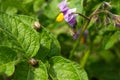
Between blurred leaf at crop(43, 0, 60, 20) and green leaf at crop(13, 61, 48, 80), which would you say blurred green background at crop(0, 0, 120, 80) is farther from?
green leaf at crop(13, 61, 48, 80)

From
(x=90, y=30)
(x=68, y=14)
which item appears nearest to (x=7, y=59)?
(x=68, y=14)

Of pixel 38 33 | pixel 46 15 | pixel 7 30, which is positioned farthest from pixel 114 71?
pixel 7 30

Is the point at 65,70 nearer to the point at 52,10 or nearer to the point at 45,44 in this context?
the point at 45,44

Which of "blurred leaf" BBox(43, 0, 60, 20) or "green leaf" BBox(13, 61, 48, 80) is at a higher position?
"blurred leaf" BBox(43, 0, 60, 20)

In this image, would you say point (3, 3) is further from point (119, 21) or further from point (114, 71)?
point (114, 71)

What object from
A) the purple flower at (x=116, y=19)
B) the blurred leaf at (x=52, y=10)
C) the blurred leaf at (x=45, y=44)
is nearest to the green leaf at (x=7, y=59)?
the blurred leaf at (x=45, y=44)

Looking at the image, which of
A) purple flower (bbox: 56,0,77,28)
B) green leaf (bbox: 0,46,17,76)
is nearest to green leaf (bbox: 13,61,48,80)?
green leaf (bbox: 0,46,17,76)
